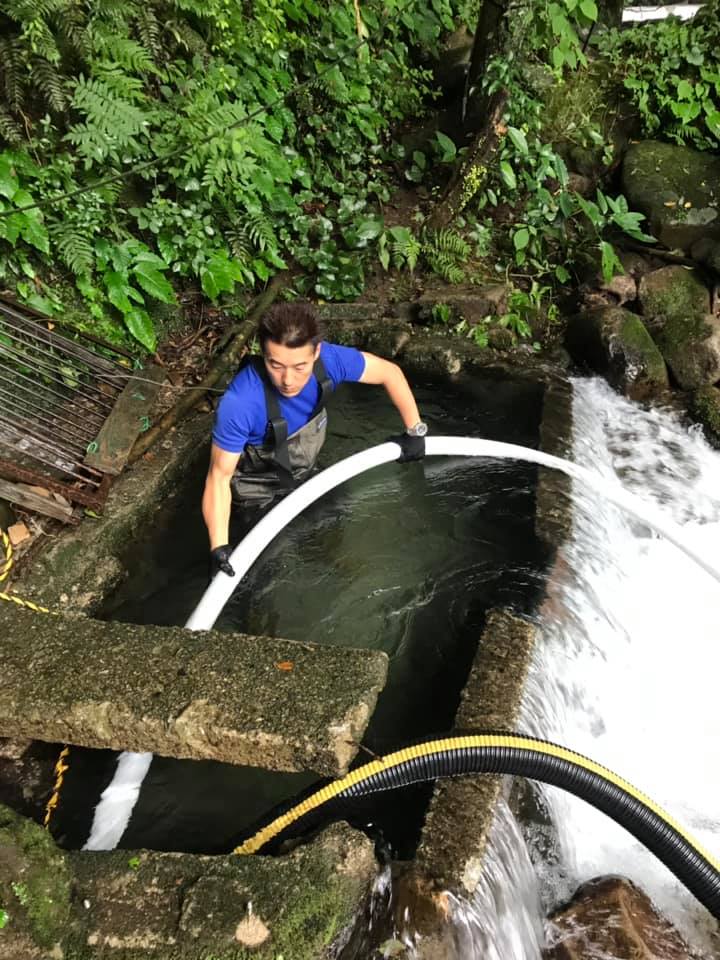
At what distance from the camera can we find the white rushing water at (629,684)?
8.64ft

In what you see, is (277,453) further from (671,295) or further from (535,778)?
(671,295)

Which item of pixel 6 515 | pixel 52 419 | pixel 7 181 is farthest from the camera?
pixel 7 181

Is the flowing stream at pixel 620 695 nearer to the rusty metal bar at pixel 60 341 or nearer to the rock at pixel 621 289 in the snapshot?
the rock at pixel 621 289

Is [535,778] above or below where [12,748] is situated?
below

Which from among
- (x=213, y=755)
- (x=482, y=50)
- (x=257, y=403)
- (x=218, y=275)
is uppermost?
(x=482, y=50)

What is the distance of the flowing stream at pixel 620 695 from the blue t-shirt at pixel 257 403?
180cm

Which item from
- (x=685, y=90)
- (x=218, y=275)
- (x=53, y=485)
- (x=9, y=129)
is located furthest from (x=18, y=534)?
(x=685, y=90)

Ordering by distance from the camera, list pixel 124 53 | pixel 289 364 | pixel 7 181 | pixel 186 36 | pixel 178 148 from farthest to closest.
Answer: pixel 186 36
pixel 178 148
pixel 124 53
pixel 7 181
pixel 289 364

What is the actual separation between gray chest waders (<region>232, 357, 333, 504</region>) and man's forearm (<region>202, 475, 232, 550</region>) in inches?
Result: 17.3

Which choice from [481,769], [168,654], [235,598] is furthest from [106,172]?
[481,769]

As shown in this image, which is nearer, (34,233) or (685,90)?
(34,233)

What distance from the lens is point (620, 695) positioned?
11.2 ft

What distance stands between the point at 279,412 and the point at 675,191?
5.89 metres

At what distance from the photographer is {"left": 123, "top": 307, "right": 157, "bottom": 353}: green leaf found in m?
4.53
